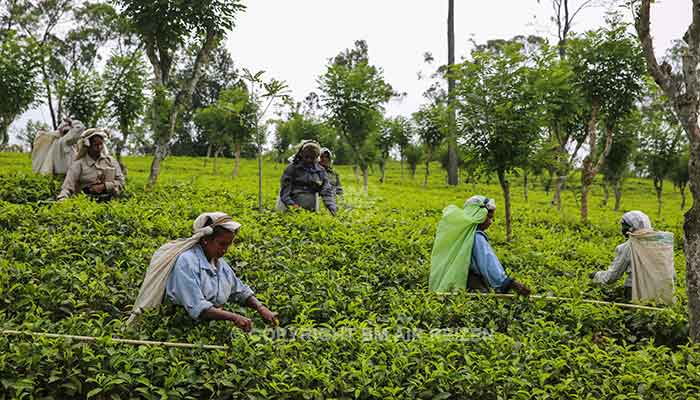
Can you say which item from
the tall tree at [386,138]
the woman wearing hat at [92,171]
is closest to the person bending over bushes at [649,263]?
the woman wearing hat at [92,171]

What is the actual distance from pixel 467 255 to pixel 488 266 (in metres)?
0.24

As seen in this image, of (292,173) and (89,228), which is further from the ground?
(292,173)

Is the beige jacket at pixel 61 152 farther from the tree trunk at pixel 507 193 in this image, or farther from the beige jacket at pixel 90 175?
the tree trunk at pixel 507 193

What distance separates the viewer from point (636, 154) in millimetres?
24219

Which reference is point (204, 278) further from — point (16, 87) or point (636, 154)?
point (636, 154)

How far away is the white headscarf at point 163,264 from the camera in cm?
399

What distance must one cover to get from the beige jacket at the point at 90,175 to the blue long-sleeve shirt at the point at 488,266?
605 centimetres

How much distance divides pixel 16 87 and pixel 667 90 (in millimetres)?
19759

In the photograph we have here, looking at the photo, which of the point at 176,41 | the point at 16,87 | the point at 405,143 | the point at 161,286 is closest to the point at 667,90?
the point at 161,286

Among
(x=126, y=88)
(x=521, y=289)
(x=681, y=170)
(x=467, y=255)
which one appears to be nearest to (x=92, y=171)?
(x=467, y=255)

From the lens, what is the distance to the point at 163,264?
399 centimetres

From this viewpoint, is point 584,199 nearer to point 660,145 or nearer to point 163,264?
point 660,145

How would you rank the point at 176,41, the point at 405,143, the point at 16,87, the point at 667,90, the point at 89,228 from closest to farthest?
the point at 667,90 → the point at 89,228 → the point at 176,41 → the point at 16,87 → the point at 405,143

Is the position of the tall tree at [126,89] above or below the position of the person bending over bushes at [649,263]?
above
